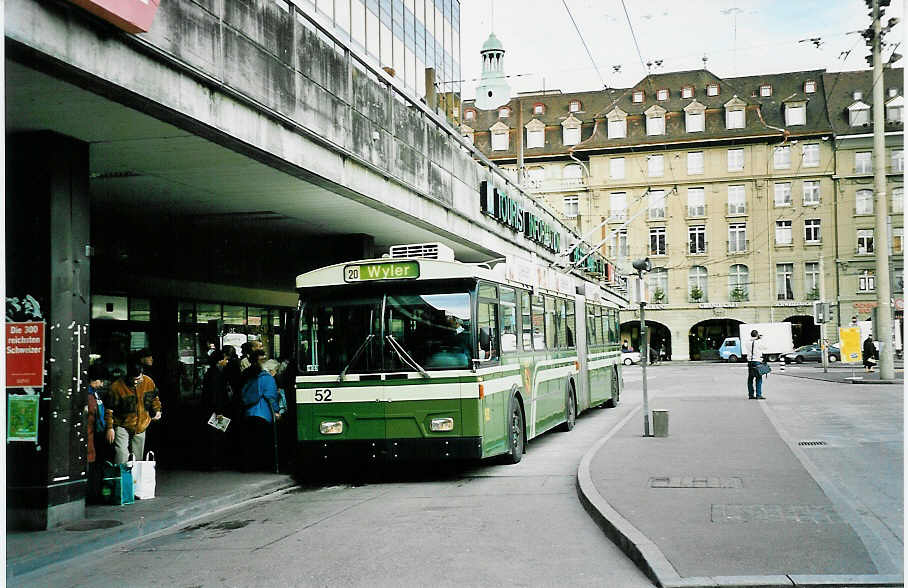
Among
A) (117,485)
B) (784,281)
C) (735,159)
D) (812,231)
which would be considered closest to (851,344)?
(784,281)

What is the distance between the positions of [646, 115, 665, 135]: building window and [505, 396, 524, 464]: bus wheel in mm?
62948

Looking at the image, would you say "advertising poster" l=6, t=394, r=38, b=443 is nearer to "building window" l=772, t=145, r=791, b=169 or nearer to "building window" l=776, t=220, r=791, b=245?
"building window" l=776, t=220, r=791, b=245

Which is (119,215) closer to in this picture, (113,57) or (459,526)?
(113,57)

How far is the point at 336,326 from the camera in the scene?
13.4 metres

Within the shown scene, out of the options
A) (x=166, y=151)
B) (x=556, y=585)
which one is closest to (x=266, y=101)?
(x=166, y=151)

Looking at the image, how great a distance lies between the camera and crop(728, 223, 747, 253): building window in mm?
72688

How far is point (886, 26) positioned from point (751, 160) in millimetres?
41415

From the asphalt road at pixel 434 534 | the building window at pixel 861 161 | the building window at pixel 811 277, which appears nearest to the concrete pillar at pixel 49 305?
the asphalt road at pixel 434 534

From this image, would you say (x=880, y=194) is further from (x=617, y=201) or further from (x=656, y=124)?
(x=656, y=124)

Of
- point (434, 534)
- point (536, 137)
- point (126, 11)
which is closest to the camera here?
point (126, 11)

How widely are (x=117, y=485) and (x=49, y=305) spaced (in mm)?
2660

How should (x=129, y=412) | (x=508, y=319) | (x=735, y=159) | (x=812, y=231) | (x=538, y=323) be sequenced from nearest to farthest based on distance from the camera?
(x=129, y=412), (x=508, y=319), (x=538, y=323), (x=812, y=231), (x=735, y=159)

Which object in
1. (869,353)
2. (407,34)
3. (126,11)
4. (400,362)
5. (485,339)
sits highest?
(407,34)

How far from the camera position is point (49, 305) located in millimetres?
10164
